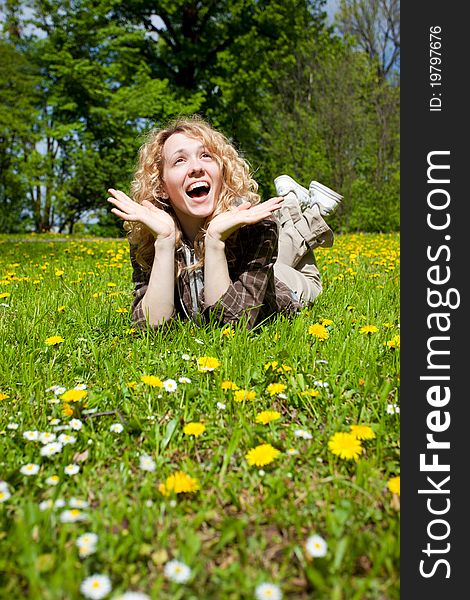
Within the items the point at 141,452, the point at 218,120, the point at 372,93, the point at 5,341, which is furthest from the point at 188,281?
the point at 218,120

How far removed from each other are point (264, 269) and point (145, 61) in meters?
19.5

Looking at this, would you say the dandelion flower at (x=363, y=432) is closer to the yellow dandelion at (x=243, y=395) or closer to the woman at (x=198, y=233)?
the yellow dandelion at (x=243, y=395)

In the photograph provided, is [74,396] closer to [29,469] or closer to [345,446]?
[29,469]

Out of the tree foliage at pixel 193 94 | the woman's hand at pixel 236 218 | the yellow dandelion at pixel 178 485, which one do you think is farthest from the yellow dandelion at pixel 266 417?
the tree foliage at pixel 193 94

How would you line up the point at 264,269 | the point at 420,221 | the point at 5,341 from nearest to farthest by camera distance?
1. the point at 420,221
2. the point at 5,341
3. the point at 264,269

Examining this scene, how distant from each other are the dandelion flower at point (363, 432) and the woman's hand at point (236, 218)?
1263 mm

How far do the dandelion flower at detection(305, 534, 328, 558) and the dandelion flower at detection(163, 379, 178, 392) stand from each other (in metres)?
0.82

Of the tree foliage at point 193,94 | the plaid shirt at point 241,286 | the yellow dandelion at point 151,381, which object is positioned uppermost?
the tree foliage at point 193,94

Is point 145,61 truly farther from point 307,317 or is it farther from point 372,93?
point 307,317

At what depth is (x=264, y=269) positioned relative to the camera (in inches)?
106

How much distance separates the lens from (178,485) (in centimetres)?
124

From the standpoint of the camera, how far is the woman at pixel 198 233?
2.58 metres

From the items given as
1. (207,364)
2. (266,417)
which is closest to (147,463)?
(266,417)

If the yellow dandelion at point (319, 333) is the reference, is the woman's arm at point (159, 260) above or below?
above
